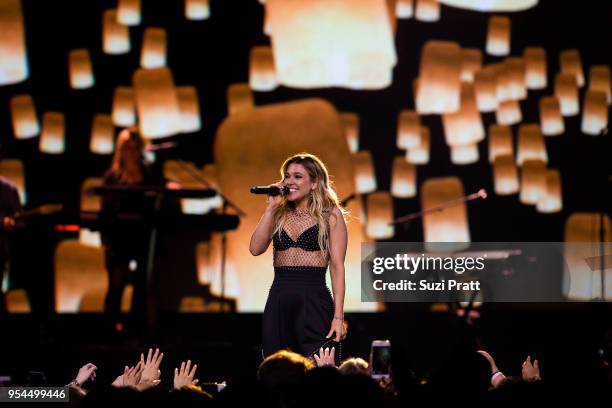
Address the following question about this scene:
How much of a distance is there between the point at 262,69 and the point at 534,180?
98.6 inches

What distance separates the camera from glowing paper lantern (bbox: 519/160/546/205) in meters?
8.00

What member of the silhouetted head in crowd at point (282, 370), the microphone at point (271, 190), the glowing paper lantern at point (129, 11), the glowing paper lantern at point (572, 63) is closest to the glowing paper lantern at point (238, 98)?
the glowing paper lantern at point (129, 11)

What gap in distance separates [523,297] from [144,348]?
109 inches

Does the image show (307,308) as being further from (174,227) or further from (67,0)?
(67,0)

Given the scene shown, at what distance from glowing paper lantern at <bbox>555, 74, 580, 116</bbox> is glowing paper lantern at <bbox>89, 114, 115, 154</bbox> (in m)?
3.93

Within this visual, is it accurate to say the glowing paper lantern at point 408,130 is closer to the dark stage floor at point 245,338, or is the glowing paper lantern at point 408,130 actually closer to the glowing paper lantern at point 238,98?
the glowing paper lantern at point 238,98

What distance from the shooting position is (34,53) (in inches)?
340

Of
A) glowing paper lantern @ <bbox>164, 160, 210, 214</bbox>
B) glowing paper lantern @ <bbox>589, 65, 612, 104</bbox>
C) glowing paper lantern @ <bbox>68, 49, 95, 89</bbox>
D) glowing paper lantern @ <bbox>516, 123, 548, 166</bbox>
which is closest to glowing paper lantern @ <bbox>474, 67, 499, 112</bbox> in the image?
glowing paper lantern @ <bbox>516, 123, 548, 166</bbox>

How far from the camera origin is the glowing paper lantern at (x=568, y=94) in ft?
26.9

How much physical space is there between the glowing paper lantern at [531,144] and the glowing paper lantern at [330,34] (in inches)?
114

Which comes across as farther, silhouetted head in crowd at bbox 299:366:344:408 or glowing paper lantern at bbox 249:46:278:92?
glowing paper lantern at bbox 249:46:278:92

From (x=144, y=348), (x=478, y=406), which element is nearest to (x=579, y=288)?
(x=144, y=348)

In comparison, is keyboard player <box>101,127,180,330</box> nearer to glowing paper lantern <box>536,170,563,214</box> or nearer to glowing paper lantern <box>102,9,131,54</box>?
glowing paper lantern <box>102,9,131,54</box>

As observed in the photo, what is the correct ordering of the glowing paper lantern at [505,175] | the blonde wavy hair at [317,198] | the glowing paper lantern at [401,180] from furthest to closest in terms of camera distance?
1. the glowing paper lantern at [401,180]
2. the glowing paper lantern at [505,175]
3. the blonde wavy hair at [317,198]
